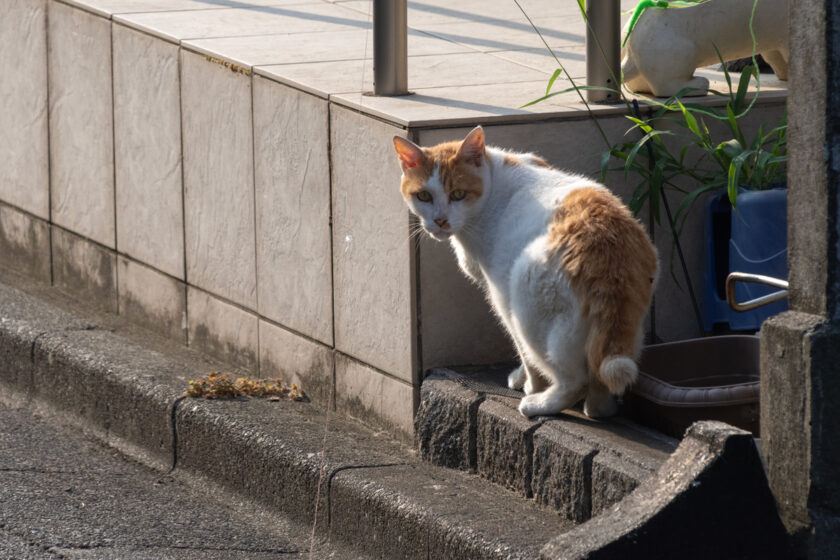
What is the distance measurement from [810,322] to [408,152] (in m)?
1.36

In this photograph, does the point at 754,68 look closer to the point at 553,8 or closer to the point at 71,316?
the point at 553,8

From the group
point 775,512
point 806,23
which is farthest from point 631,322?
point 806,23

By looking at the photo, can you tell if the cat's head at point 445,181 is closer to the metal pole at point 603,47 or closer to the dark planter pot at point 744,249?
the metal pole at point 603,47

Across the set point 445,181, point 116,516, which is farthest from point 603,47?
point 116,516

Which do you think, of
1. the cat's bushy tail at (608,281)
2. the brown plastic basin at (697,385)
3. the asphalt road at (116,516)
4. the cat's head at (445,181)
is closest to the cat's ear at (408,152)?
the cat's head at (445,181)

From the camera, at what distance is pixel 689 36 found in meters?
4.55

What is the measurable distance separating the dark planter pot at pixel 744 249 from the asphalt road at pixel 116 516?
1.46 m

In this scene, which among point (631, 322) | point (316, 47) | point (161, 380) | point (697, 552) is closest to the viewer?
point (697, 552)

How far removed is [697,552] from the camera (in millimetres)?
3150

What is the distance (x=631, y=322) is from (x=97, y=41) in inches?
124

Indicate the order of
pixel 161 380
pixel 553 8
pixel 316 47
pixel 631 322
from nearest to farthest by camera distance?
pixel 631 322
pixel 161 380
pixel 316 47
pixel 553 8

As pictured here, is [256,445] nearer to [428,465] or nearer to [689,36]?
[428,465]

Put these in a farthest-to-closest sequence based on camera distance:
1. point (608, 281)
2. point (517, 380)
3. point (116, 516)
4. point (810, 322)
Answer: point (116, 516) < point (517, 380) < point (608, 281) < point (810, 322)

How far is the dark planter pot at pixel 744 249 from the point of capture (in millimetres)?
4207
